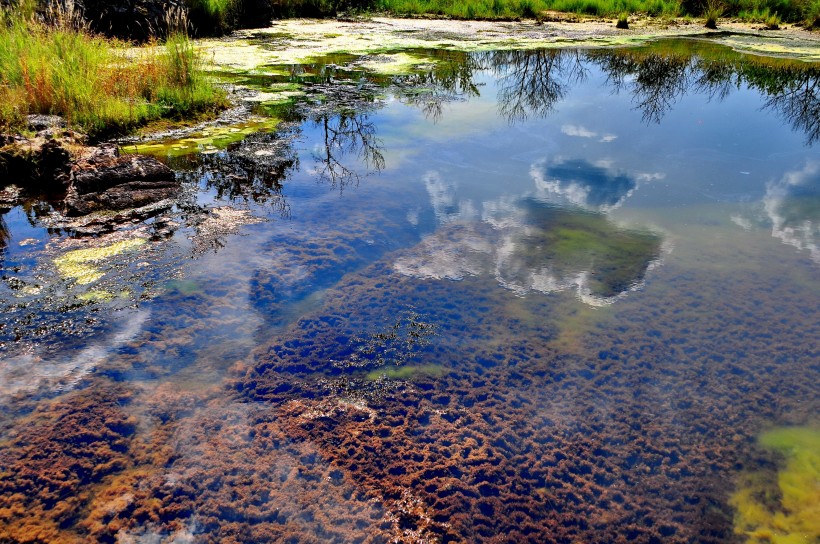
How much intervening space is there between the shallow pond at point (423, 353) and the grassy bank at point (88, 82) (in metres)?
0.82

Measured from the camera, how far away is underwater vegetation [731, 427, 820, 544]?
5.28 feet

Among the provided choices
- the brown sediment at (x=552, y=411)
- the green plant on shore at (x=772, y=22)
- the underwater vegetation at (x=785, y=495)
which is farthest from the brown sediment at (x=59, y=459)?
the green plant on shore at (x=772, y=22)

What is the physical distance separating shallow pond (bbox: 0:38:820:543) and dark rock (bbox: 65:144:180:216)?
0.55ft

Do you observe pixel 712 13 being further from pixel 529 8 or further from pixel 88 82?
pixel 88 82

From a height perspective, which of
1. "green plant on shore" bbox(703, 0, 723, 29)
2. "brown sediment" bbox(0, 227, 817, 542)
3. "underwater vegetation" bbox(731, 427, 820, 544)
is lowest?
"underwater vegetation" bbox(731, 427, 820, 544)

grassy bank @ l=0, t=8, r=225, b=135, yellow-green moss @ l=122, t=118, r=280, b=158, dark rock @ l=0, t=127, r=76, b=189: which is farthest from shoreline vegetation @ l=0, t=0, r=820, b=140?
yellow-green moss @ l=122, t=118, r=280, b=158

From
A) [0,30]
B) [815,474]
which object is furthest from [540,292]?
[0,30]

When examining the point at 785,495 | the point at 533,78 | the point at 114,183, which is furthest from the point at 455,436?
the point at 533,78

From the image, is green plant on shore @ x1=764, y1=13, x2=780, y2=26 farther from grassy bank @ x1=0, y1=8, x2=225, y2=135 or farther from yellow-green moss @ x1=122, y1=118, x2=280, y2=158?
grassy bank @ x1=0, y1=8, x2=225, y2=135

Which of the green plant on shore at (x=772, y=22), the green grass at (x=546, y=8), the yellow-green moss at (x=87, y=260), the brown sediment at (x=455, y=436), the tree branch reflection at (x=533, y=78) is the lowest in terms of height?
the brown sediment at (x=455, y=436)

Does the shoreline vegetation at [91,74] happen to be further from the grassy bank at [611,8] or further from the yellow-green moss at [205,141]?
the grassy bank at [611,8]

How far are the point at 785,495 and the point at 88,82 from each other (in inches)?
213

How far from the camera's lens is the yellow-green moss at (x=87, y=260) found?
9.04ft

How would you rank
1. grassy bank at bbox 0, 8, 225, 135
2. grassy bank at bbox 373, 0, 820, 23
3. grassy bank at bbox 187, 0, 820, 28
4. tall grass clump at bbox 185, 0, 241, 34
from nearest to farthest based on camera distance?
grassy bank at bbox 0, 8, 225, 135 → tall grass clump at bbox 185, 0, 241, 34 → grassy bank at bbox 187, 0, 820, 28 → grassy bank at bbox 373, 0, 820, 23
